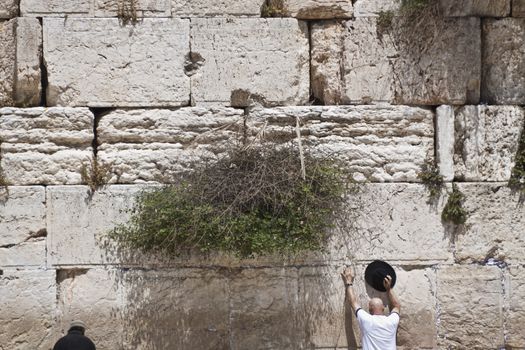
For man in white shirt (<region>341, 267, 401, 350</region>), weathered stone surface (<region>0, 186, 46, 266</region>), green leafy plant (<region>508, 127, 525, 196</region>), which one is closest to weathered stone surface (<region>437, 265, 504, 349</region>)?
man in white shirt (<region>341, 267, 401, 350</region>)

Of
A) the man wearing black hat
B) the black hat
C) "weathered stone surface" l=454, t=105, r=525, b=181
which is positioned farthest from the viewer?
"weathered stone surface" l=454, t=105, r=525, b=181

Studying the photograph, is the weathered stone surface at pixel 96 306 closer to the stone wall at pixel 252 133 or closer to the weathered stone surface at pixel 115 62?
the stone wall at pixel 252 133

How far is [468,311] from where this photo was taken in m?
6.29

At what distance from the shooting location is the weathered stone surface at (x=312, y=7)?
6.44 meters

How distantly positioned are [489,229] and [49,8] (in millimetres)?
4115

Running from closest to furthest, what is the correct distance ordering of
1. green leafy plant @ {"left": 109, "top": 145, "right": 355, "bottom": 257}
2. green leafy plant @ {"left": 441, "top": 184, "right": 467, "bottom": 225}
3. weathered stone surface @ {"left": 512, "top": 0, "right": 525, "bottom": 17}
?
1. green leafy plant @ {"left": 109, "top": 145, "right": 355, "bottom": 257}
2. green leafy plant @ {"left": 441, "top": 184, "right": 467, "bottom": 225}
3. weathered stone surface @ {"left": 512, "top": 0, "right": 525, "bottom": 17}

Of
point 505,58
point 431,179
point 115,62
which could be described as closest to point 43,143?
point 115,62

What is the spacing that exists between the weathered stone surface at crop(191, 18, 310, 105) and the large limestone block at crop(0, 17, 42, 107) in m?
1.30

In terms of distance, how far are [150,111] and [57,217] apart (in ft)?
3.78

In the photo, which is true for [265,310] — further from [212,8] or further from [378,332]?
[212,8]

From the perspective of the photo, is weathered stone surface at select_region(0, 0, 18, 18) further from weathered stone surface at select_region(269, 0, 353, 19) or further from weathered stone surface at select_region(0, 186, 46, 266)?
weathered stone surface at select_region(269, 0, 353, 19)

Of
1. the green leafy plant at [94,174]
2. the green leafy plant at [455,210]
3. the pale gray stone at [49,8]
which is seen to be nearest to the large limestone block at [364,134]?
the green leafy plant at [455,210]

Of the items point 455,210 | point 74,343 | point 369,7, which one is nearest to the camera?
point 74,343

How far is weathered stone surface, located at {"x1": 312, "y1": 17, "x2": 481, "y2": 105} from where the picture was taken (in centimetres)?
645
